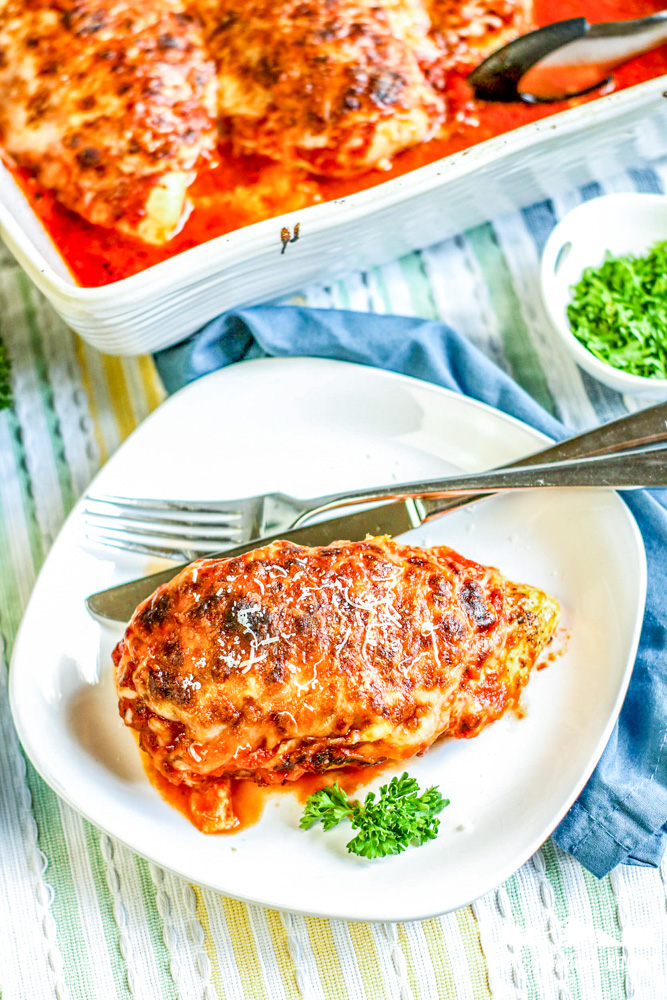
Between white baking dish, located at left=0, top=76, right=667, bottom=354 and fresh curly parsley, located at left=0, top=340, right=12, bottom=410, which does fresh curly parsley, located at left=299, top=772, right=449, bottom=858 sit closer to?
white baking dish, located at left=0, top=76, right=667, bottom=354

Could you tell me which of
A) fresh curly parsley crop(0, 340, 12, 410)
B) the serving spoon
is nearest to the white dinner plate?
fresh curly parsley crop(0, 340, 12, 410)

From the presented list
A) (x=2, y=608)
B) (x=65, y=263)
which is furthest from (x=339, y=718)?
(x=65, y=263)

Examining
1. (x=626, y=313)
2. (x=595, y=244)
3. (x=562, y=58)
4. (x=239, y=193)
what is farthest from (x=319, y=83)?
(x=626, y=313)

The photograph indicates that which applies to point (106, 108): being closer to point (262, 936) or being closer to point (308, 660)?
point (308, 660)

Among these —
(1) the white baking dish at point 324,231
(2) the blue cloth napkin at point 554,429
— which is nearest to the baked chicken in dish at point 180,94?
(1) the white baking dish at point 324,231

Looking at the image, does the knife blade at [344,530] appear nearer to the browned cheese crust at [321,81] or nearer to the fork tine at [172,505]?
the fork tine at [172,505]

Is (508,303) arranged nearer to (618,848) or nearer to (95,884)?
(618,848)
